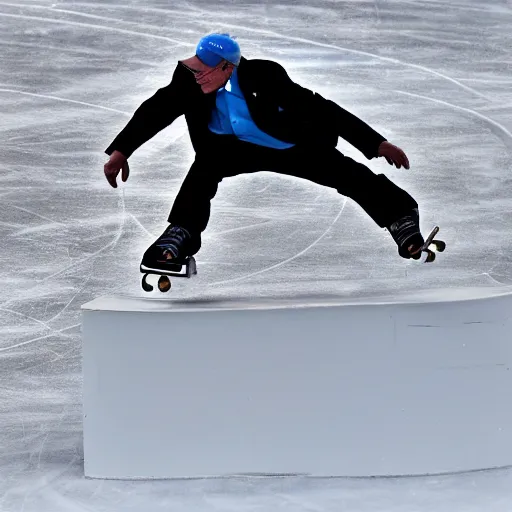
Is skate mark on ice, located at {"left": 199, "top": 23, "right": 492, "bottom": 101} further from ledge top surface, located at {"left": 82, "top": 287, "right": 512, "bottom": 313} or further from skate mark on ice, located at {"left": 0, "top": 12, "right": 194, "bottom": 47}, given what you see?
ledge top surface, located at {"left": 82, "top": 287, "right": 512, "bottom": 313}

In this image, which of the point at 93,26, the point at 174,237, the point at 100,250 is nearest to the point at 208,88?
the point at 174,237

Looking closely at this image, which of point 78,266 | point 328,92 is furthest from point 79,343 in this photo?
point 328,92

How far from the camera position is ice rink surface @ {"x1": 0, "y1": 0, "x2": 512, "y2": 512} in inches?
194

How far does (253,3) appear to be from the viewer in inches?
444

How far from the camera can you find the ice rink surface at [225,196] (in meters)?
4.93

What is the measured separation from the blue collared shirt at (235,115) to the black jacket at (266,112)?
21 millimetres

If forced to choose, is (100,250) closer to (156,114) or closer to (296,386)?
(156,114)

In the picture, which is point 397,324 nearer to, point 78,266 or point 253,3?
point 78,266

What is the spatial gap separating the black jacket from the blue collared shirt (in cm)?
2

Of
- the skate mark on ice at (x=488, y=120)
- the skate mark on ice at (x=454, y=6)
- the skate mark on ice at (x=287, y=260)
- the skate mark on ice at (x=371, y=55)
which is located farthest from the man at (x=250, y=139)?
the skate mark on ice at (x=454, y=6)

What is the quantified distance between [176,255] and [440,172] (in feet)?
11.7

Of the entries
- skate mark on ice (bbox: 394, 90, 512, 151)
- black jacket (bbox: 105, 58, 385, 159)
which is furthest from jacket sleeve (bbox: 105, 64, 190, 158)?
skate mark on ice (bbox: 394, 90, 512, 151)

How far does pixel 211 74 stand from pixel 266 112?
0.24m

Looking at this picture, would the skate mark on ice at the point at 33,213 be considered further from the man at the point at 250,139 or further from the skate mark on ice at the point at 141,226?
the man at the point at 250,139
